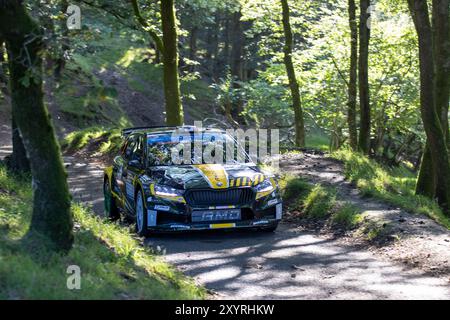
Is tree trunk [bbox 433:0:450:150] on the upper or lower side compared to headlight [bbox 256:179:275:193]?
upper

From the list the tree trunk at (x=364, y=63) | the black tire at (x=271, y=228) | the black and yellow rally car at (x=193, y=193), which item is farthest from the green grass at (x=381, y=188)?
the black and yellow rally car at (x=193, y=193)

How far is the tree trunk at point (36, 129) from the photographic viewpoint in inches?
273

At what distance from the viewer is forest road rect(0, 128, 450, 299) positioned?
26.2 feet

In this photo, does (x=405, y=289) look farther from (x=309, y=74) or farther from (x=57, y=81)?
(x=309, y=74)

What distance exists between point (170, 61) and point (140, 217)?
9936mm

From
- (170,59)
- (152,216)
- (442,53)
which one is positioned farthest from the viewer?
(170,59)

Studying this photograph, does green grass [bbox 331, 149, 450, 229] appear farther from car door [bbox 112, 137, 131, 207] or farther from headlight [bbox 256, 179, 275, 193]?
car door [bbox 112, 137, 131, 207]

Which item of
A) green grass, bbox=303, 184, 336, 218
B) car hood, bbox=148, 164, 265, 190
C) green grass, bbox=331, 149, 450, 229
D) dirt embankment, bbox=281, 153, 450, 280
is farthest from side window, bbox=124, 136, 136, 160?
green grass, bbox=331, 149, 450, 229

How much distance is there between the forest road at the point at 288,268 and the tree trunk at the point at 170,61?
9036 millimetres

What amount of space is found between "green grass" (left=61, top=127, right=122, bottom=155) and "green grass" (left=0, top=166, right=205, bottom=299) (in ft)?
47.2

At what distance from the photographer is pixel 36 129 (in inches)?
279

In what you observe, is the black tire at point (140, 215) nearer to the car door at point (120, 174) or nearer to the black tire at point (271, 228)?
the car door at point (120, 174)

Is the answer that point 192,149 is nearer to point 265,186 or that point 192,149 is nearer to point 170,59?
point 265,186

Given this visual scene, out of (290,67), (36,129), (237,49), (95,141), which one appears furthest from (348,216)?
(237,49)
